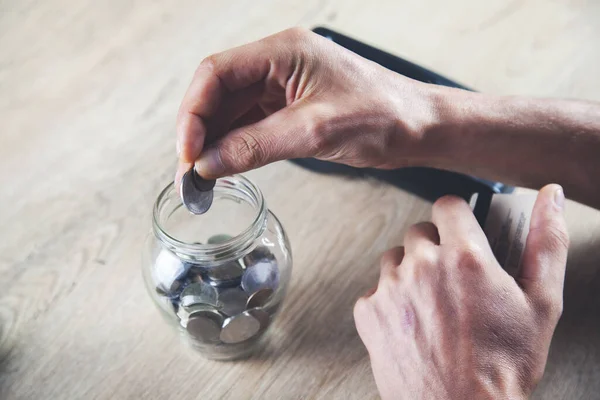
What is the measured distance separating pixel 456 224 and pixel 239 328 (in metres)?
0.27

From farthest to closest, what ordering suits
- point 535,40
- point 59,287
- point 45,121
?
point 535,40 < point 45,121 < point 59,287

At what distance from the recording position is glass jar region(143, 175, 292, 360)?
647 mm

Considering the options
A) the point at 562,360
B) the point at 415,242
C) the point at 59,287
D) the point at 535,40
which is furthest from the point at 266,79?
the point at 535,40

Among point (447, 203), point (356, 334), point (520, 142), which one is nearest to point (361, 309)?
point (356, 334)

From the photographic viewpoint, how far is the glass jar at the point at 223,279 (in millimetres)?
Result: 647

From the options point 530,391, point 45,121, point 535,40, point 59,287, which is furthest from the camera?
point 535,40

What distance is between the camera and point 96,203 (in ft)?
2.74

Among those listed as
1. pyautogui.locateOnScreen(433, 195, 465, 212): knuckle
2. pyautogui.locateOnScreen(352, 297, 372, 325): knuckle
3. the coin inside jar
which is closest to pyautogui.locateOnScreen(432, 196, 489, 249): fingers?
pyautogui.locateOnScreen(433, 195, 465, 212): knuckle

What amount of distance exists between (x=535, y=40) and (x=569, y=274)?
1.55 ft

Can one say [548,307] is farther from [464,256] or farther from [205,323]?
[205,323]

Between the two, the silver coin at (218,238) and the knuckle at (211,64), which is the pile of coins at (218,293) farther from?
the knuckle at (211,64)

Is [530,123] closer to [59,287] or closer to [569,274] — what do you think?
[569,274]

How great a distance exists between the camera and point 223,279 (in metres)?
0.67

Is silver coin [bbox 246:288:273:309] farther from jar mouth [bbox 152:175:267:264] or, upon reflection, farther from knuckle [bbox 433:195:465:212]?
knuckle [bbox 433:195:465:212]
